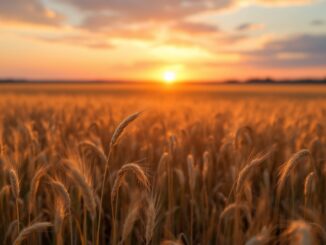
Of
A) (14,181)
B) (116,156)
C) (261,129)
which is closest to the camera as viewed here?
(14,181)

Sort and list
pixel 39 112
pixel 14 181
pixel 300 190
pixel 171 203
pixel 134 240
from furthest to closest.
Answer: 1. pixel 39 112
2. pixel 300 190
3. pixel 134 240
4. pixel 171 203
5. pixel 14 181

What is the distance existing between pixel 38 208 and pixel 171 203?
2.67 feet

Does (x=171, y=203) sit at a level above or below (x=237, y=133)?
below

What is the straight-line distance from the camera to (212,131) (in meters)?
3.87

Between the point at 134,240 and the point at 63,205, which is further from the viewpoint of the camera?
the point at 134,240

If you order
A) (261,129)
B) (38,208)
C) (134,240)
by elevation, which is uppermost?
(261,129)

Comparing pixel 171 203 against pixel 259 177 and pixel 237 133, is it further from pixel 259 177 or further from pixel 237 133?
pixel 259 177

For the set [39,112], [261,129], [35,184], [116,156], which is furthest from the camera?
[39,112]

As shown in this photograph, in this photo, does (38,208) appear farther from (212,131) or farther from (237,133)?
(212,131)

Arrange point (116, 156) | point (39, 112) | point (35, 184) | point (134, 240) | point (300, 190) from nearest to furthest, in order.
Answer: point (35, 184), point (134, 240), point (300, 190), point (116, 156), point (39, 112)

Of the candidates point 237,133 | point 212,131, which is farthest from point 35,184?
point 212,131

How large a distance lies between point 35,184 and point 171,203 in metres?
0.78

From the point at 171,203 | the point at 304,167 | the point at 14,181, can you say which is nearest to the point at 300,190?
the point at 304,167

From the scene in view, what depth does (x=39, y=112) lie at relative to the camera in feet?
21.2
